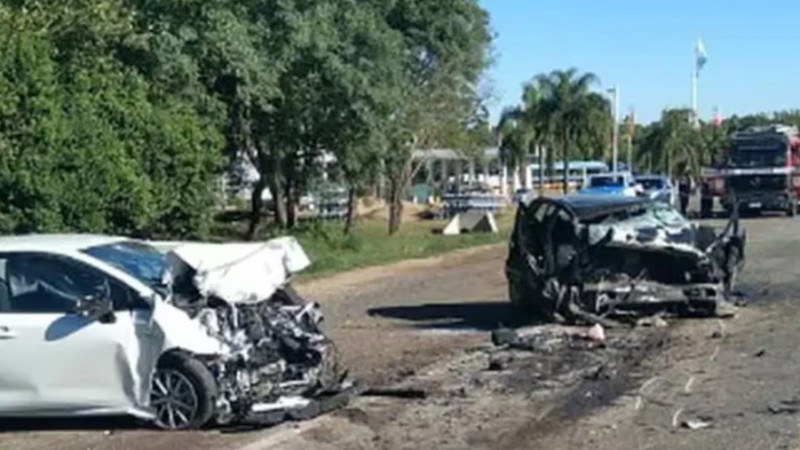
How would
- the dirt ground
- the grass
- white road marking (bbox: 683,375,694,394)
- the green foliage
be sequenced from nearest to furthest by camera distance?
the dirt ground → white road marking (bbox: 683,375,694,394) → the green foliage → the grass

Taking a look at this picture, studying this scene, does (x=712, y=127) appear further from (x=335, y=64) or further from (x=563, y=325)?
(x=563, y=325)

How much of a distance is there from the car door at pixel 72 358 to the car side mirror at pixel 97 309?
0.09 feet

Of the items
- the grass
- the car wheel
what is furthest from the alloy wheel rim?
the grass

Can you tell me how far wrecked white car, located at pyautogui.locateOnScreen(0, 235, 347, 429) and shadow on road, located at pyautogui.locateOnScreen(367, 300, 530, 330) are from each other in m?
6.66

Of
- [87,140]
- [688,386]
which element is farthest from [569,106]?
[688,386]

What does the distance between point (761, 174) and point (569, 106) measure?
114 ft

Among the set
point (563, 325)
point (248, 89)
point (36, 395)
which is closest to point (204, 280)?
point (36, 395)

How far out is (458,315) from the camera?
1911 cm

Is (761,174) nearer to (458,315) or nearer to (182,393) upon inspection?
(458,315)

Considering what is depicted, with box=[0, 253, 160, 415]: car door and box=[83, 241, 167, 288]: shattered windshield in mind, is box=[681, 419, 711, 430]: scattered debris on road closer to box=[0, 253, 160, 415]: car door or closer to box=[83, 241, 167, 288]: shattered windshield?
box=[0, 253, 160, 415]: car door

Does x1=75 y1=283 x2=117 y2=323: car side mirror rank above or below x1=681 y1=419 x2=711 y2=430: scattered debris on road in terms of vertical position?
above

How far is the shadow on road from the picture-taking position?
17.7m

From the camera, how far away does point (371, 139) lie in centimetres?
3419

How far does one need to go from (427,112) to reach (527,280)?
29.8 meters
